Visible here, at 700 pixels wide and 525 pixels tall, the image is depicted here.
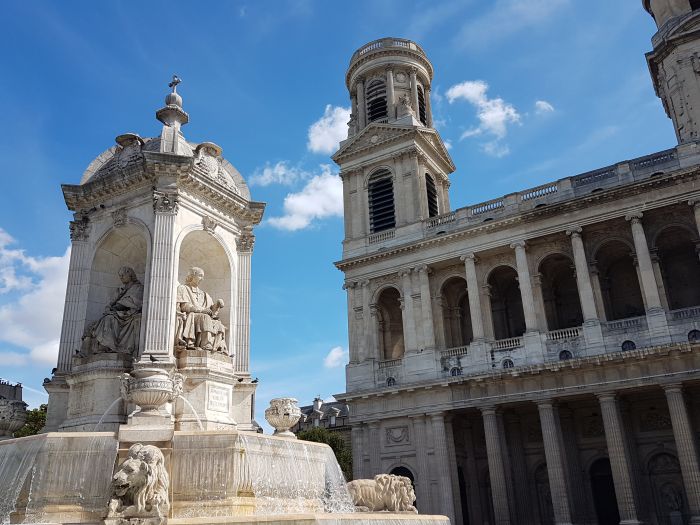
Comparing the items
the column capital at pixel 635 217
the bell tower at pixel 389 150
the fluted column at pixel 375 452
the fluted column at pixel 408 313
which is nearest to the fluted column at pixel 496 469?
the fluted column at pixel 408 313

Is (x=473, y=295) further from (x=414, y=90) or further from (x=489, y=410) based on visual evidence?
(x=414, y=90)

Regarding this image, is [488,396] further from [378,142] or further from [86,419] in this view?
[86,419]

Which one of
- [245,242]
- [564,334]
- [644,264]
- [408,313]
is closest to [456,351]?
[408,313]

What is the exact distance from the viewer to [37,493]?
311 inches

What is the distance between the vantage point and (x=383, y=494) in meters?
12.0

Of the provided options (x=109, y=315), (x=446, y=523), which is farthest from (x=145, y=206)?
(x=446, y=523)

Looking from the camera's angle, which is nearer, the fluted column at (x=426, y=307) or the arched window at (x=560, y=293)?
the fluted column at (x=426, y=307)

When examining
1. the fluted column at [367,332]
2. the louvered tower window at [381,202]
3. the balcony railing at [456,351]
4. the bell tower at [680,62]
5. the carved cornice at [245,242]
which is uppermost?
the bell tower at [680,62]

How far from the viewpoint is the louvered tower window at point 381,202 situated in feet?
127

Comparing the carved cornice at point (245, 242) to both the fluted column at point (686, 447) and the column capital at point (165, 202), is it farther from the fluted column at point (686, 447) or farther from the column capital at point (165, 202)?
the fluted column at point (686, 447)

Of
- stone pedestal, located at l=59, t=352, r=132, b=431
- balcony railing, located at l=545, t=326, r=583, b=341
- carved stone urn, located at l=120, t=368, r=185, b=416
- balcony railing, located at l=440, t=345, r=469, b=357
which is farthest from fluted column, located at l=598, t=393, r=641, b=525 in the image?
carved stone urn, located at l=120, t=368, r=185, b=416

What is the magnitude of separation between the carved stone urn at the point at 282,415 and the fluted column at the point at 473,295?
22.5 m

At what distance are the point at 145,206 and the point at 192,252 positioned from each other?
158 cm

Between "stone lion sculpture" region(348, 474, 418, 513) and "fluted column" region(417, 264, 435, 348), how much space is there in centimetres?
2143
